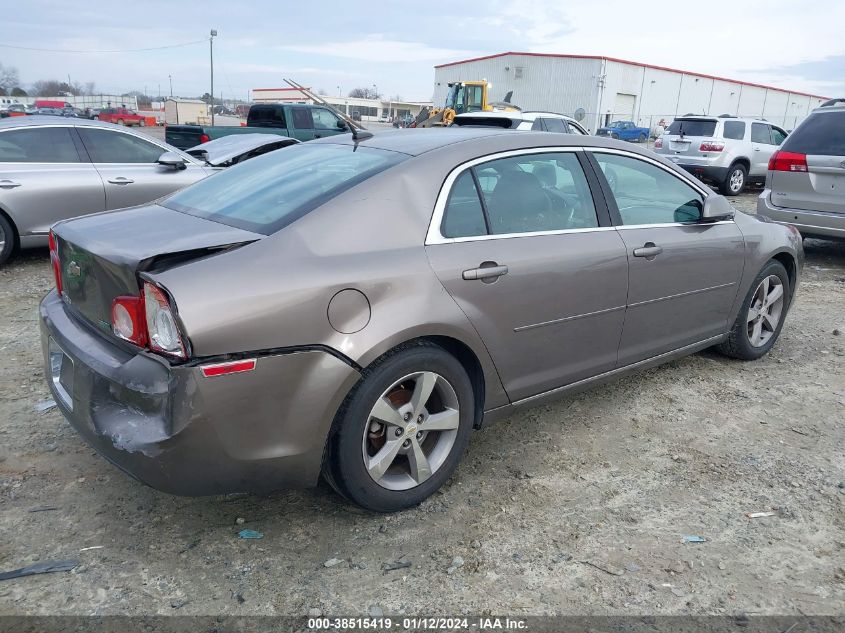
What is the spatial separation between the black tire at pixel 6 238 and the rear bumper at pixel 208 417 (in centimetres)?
494

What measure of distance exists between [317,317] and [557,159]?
1.69 m

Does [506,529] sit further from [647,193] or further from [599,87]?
[599,87]

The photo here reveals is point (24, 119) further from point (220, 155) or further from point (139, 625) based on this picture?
point (139, 625)

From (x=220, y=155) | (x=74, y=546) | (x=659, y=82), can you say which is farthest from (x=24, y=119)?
(x=659, y=82)

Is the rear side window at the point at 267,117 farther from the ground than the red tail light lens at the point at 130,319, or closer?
farther from the ground

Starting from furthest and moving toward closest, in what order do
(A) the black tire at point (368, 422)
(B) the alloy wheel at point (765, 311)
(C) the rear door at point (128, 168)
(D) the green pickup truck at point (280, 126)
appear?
(D) the green pickup truck at point (280, 126), (C) the rear door at point (128, 168), (B) the alloy wheel at point (765, 311), (A) the black tire at point (368, 422)

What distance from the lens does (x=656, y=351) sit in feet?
12.8

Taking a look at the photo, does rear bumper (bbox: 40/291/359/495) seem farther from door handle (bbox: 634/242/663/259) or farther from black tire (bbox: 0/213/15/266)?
black tire (bbox: 0/213/15/266)

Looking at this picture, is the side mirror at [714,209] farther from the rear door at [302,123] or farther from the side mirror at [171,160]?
the rear door at [302,123]

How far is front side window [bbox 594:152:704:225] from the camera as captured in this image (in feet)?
12.0

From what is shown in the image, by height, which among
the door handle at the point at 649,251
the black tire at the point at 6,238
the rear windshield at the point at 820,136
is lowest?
the black tire at the point at 6,238

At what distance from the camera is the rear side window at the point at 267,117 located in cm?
1415

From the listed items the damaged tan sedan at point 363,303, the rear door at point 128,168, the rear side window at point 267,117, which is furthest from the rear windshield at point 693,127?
the damaged tan sedan at point 363,303

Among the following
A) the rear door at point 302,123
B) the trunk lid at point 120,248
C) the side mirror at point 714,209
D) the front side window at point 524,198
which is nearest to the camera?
the trunk lid at point 120,248
